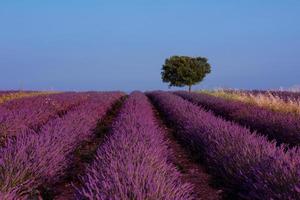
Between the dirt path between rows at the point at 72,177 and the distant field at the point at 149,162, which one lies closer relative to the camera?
the distant field at the point at 149,162

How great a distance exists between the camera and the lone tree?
192 feet

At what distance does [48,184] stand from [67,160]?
1.05 m

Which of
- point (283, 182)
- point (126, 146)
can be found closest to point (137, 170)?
point (283, 182)

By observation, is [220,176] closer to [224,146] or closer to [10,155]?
[224,146]

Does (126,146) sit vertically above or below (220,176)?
above

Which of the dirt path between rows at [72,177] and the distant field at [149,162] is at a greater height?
the distant field at [149,162]

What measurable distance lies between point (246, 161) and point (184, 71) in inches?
2057

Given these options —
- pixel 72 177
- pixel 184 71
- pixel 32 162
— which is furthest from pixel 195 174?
pixel 184 71

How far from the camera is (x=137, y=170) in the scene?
4.99 m

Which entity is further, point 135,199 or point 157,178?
point 157,178

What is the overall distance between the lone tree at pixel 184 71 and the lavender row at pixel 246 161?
47.0 meters

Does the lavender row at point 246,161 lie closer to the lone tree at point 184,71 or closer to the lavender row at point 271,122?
the lavender row at point 271,122

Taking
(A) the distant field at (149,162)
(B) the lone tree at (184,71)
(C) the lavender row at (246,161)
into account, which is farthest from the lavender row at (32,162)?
(B) the lone tree at (184,71)

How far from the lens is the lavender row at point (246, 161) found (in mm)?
5060
